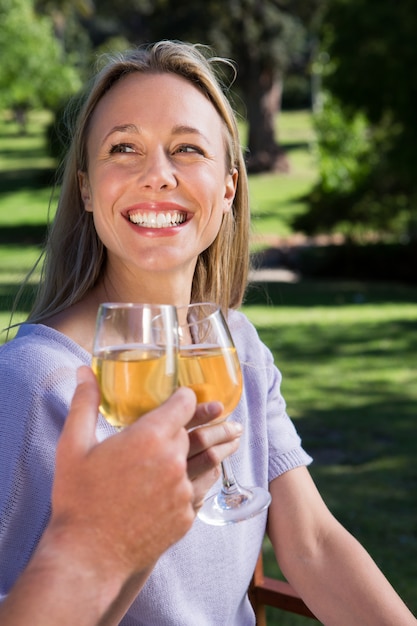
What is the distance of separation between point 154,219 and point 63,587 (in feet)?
3.67

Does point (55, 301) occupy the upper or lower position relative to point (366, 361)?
upper

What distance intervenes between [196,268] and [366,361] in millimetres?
8262

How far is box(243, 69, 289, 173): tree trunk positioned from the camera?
3712cm

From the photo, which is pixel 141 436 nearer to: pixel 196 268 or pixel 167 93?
pixel 167 93

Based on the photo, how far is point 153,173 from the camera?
219 cm

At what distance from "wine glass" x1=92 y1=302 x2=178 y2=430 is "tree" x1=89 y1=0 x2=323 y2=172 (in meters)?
31.0

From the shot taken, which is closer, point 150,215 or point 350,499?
point 150,215

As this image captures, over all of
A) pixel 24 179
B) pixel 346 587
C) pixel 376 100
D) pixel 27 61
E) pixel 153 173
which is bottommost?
pixel 346 587

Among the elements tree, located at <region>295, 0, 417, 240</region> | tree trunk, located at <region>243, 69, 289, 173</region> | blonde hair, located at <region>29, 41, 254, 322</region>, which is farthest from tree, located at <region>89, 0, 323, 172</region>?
blonde hair, located at <region>29, 41, 254, 322</region>

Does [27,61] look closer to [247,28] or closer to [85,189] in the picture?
[247,28]

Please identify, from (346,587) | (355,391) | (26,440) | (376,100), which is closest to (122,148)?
(26,440)

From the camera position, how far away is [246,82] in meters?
36.8

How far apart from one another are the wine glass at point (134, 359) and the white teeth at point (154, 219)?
2.41ft

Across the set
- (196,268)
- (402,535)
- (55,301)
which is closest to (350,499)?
(402,535)
